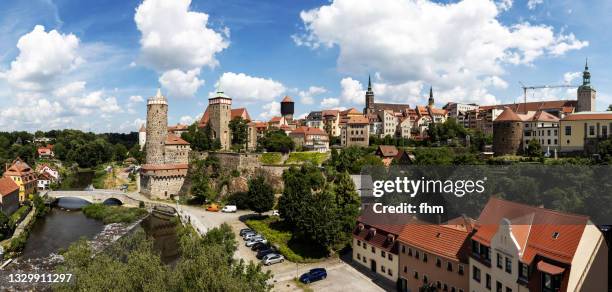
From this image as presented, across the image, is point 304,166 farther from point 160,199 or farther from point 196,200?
point 160,199

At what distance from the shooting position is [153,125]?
57906 millimetres

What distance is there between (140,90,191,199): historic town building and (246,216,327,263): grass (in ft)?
67.0

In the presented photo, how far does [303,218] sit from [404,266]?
9.27 metres

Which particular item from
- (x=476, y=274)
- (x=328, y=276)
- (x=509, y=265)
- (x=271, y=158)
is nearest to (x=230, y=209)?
(x=271, y=158)

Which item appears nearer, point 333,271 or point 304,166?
point 333,271

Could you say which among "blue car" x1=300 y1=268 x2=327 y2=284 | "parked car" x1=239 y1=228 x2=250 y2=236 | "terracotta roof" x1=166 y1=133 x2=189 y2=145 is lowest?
"blue car" x1=300 y1=268 x2=327 y2=284

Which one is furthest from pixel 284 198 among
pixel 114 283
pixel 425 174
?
pixel 114 283

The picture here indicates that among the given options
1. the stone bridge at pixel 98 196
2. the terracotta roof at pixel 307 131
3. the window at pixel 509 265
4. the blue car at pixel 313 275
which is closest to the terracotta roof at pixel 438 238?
the window at pixel 509 265

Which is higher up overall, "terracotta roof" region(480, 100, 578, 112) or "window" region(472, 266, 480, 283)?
"terracotta roof" region(480, 100, 578, 112)

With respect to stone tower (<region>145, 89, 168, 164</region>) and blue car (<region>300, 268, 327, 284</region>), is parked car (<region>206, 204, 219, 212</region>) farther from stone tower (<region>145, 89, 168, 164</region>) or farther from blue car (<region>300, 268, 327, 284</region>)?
blue car (<region>300, 268, 327, 284</region>)

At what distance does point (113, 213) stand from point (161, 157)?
12120mm

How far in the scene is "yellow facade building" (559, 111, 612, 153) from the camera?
5197cm

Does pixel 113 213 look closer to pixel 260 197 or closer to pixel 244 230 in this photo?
pixel 260 197

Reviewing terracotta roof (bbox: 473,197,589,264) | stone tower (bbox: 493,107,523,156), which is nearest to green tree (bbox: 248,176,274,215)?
terracotta roof (bbox: 473,197,589,264)
